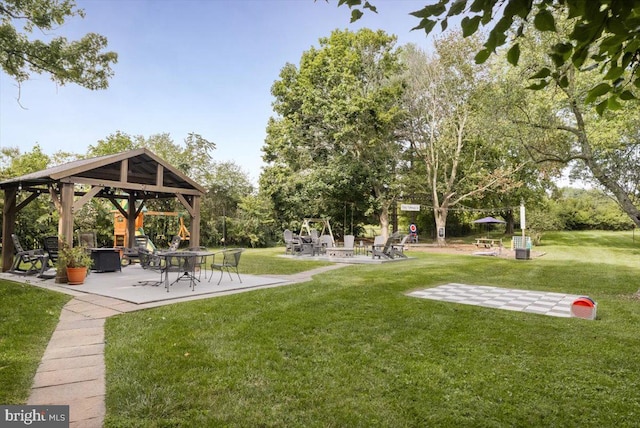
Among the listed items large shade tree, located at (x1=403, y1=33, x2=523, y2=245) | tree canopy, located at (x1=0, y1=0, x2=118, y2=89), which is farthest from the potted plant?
large shade tree, located at (x1=403, y1=33, x2=523, y2=245)

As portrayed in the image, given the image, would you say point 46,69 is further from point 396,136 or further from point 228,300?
point 396,136

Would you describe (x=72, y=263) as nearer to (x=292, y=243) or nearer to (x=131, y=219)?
(x=131, y=219)

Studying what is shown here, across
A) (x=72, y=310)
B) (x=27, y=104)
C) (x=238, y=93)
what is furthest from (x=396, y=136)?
(x=72, y=310)

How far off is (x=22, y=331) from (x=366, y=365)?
158 inches

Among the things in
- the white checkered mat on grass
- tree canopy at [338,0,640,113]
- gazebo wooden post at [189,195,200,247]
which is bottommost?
the white checkered mat on grass

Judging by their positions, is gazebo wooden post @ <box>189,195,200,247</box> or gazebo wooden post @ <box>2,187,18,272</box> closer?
gazebo wooden post @ <box>2,187,18,272</box>

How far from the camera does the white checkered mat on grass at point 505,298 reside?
6109 millimetres

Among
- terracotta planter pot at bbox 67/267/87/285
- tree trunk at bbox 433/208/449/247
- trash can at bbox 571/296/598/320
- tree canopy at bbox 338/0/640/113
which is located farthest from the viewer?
A: tree trunk at bbox 433/208/449/247

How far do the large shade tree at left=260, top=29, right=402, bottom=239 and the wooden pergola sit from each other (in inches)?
437

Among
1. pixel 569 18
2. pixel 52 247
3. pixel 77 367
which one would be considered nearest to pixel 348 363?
pixel 77 367

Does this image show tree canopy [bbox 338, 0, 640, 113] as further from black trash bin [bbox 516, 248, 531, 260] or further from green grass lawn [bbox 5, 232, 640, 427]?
black trash bin [bbox 516, 248, 531, 260]

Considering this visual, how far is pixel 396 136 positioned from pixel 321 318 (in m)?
21.5

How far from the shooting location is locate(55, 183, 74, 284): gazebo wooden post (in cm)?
808

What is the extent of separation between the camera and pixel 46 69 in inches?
371
